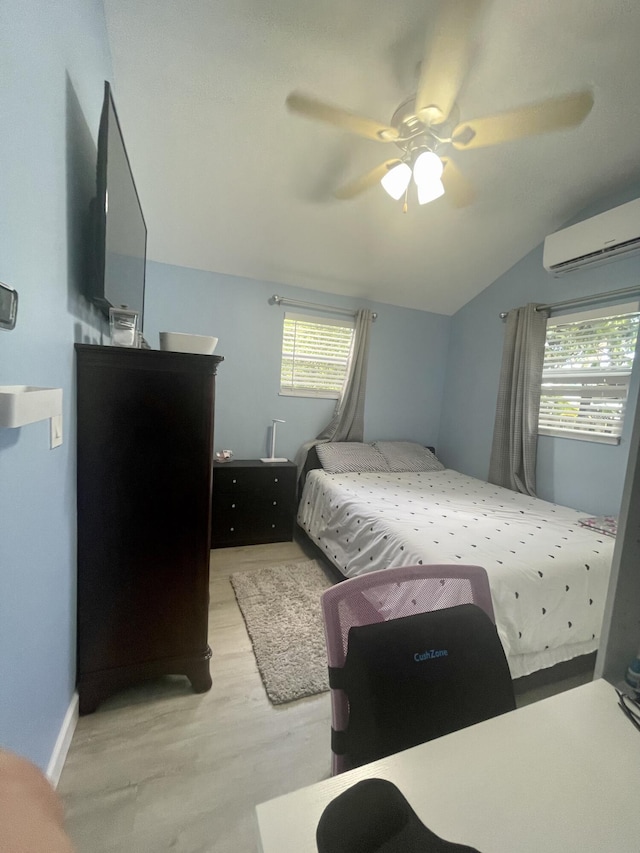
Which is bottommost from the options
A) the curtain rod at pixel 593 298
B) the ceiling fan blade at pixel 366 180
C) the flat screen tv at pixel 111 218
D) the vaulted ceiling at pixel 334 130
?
the flat screen tv at pixel 111 218

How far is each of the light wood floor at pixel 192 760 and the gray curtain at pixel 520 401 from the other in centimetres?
164

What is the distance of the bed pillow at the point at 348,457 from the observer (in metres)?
3.18

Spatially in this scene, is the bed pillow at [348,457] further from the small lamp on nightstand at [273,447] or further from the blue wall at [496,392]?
the blue wall at [496,392]

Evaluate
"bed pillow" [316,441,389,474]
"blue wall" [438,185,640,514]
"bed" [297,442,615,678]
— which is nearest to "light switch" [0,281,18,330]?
"bed" [297,442,615,678]

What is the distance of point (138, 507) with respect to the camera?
1383 mm

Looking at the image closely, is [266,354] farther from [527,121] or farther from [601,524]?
[601,524]

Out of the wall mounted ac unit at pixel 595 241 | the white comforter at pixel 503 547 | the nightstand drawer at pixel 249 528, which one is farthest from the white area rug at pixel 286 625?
the wall mounted ac unit at pixel 595 241

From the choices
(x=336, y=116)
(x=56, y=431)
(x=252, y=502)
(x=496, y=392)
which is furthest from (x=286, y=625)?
(x=496, y=392)

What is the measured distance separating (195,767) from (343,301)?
3.39 m

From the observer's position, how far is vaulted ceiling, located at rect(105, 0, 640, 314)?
5.04 feet

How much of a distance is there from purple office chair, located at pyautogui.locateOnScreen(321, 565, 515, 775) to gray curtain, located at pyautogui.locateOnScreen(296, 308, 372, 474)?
256 centimetres

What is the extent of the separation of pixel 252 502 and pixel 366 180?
7.64ft

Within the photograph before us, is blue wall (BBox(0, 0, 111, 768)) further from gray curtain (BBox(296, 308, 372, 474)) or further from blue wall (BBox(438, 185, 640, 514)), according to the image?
blue wall (BBox(438, 185, 640, 514))

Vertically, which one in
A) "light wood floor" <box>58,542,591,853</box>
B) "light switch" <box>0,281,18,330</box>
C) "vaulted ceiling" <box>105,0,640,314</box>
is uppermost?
"vaulted ceiling" <box>105,0,640,314</box>
